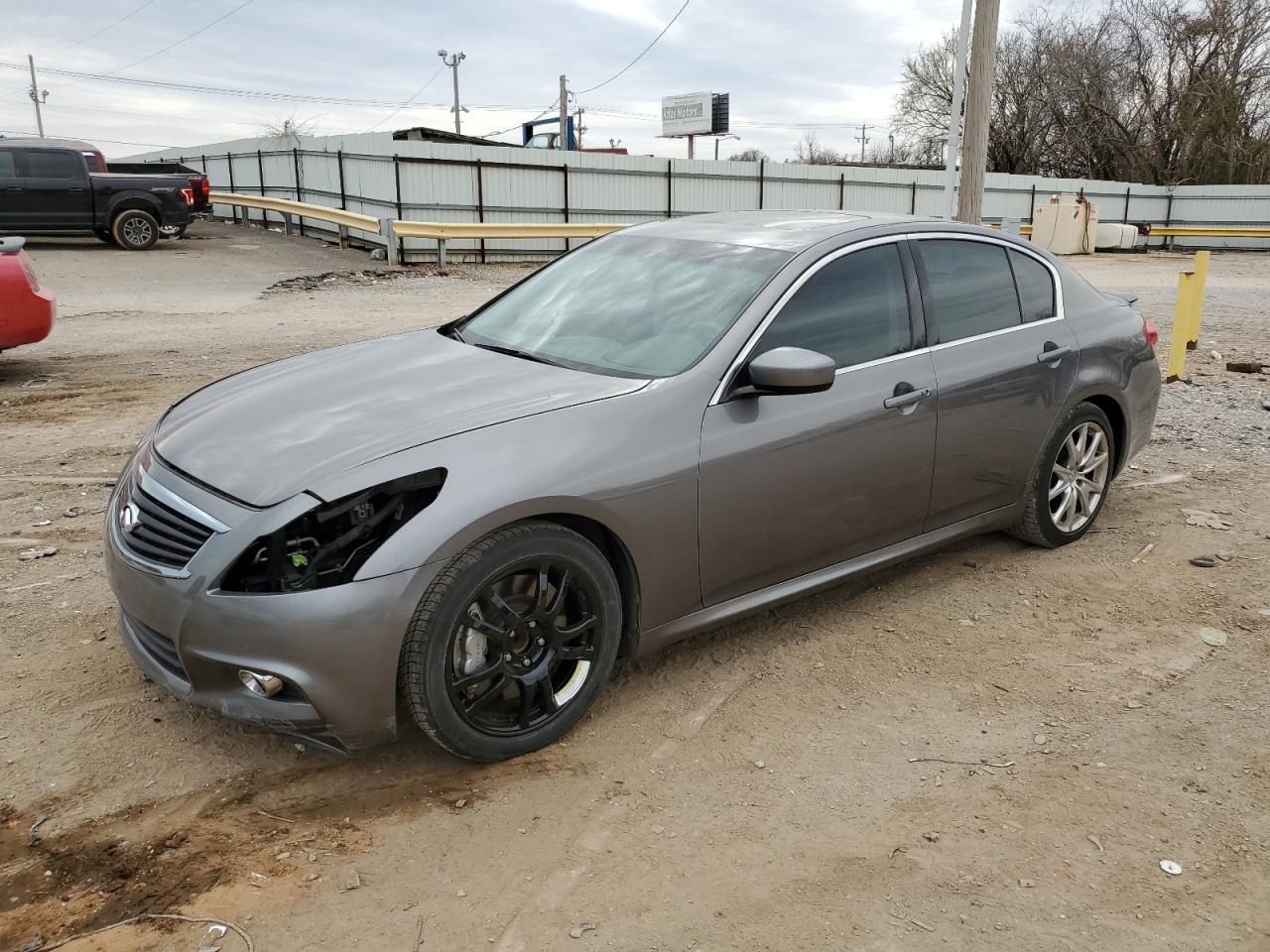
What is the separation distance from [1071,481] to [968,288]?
1187 mm

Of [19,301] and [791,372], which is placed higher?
[791,372]

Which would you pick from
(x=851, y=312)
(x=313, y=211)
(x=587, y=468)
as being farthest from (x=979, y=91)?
(x=313, y=211)

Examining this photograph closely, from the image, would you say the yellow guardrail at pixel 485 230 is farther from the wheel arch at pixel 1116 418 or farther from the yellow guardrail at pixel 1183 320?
the wheel arch at pixel 1116 418

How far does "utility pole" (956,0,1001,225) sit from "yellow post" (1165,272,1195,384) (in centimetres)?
385

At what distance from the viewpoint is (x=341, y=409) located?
11.1ft

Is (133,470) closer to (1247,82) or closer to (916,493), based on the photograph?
(916,493)

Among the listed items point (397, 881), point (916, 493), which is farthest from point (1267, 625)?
point (397, 881)

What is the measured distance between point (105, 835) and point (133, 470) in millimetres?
1206

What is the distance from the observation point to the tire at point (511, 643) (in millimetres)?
2922

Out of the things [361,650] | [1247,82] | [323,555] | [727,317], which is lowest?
[361,650]

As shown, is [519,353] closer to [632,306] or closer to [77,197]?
[632,306]

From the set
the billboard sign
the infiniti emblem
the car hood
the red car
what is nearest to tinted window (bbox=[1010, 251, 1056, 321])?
the car hood

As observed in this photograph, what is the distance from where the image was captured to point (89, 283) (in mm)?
16078

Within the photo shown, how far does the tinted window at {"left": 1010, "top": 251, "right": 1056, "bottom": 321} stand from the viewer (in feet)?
15.7
